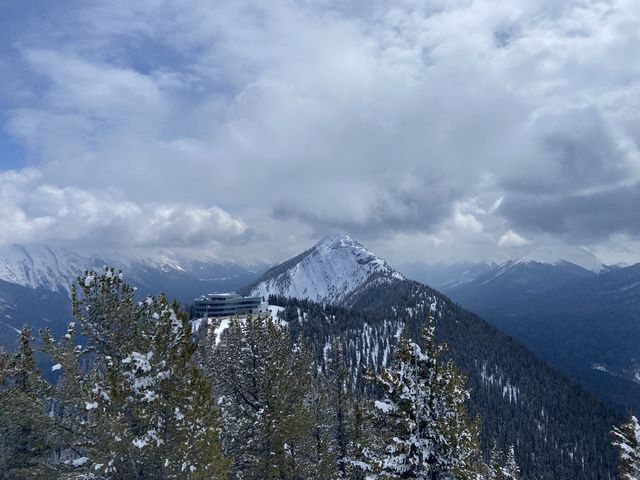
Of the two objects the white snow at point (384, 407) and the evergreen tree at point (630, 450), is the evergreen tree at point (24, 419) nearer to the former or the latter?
the white snow at point (384, 407)

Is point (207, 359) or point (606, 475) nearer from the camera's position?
point (207, 359)

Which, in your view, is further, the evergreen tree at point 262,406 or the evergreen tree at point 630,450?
the evergreen tree at point 262,406

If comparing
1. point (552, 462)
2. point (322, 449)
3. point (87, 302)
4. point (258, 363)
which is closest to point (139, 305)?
point (87, 302)

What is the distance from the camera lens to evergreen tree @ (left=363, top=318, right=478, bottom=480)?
17969mm

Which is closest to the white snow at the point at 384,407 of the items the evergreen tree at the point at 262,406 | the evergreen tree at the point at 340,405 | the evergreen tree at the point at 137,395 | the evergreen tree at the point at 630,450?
the evergreen tree at the point at 137,395

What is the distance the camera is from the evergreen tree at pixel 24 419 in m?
18.6

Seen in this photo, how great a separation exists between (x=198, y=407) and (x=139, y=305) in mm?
5380

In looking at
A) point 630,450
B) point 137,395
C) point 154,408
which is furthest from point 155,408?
point 630,450

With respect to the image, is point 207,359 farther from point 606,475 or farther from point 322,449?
point 606,475

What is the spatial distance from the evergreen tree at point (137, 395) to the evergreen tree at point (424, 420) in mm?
7074

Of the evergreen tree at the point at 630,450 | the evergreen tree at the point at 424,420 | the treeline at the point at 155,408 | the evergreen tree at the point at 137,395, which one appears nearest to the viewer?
the evergreen tree at the point at 137,395

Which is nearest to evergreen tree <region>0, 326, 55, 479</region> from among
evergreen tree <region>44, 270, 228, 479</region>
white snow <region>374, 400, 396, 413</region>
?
evergreen tree <region>44, 270, 228, 479</region>

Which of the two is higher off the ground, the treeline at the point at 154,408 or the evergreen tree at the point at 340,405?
the treeline at the point at 154,408

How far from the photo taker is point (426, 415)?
60.8 ft
